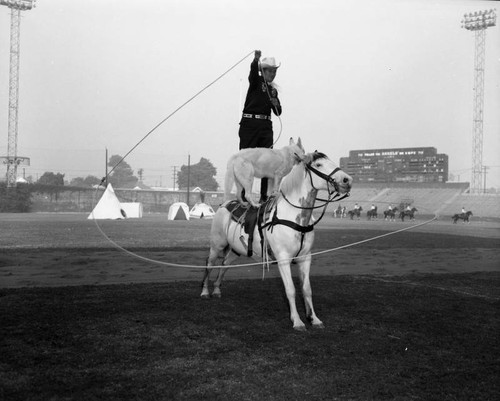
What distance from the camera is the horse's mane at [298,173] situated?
6.08 m

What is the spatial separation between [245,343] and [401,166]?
5948 cm

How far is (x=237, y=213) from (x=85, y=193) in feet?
155

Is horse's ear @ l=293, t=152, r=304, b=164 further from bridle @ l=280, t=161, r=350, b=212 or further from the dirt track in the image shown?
the dirt track

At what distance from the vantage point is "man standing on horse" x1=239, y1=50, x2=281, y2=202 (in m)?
7.48

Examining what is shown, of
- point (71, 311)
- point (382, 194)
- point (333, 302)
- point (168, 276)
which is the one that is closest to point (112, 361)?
point (71, 311)

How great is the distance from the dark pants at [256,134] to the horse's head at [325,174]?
161 cm

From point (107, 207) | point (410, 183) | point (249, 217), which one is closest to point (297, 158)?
point (249, 217)

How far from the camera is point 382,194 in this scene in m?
54.6

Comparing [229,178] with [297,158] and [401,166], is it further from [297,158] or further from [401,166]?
[401,166]

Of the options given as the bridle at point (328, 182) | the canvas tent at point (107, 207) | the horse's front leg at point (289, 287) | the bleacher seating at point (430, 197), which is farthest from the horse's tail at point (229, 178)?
the bleacher seating at point (430, 197)

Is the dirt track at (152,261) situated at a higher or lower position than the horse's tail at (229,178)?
lower

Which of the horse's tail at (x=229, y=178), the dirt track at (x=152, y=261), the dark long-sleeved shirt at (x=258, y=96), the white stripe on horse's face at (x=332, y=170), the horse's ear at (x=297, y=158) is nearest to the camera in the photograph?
the white stripe on horse's face at (x=332, y=170)

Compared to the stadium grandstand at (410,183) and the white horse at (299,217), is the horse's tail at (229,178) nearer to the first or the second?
the white horse at (299,217)

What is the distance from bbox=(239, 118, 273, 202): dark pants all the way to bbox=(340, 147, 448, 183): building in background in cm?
5261
